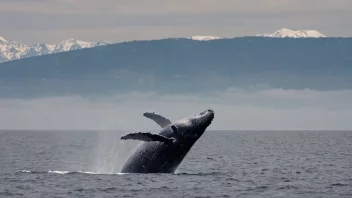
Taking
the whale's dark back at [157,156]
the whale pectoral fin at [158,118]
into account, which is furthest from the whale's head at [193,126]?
the whale pectoral fin at [158,118]

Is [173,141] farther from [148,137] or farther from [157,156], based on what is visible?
[148,137]

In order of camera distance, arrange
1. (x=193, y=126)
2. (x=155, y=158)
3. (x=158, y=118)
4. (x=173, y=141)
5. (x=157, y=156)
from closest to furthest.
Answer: (x=173, y=141) < (x=193, y=126) < (x=157, y=156) < (x=155, y=158) < (x=158, y=118)

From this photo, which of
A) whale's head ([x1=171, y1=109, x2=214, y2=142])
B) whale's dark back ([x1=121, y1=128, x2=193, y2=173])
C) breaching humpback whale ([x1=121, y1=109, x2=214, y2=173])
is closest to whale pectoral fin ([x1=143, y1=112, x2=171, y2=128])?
breaching humpback whale ([x1=121, y1=109, x2=214, y2=173])

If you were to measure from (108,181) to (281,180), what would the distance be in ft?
29.6

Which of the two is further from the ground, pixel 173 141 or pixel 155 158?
pixel 173 141

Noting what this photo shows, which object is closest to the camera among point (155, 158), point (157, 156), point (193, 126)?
point (193, 126)

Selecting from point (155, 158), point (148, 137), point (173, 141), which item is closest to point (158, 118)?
point (173, 141)

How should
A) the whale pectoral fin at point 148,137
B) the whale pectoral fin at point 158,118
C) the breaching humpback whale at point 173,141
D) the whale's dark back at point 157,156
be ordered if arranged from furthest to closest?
the whale pectoral fin at point 158,118
the whale's dark back at point 157,156
the breaching humpback whale at point 173,141
the whale pectoral fin at point 148,137

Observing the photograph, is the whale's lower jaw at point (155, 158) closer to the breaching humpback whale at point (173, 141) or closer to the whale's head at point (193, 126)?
the breaching humpback whale at point (173, 141)

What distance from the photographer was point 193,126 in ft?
99.1

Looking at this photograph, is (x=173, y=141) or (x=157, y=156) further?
(x=157, y=156)

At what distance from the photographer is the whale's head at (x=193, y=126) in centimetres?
3006

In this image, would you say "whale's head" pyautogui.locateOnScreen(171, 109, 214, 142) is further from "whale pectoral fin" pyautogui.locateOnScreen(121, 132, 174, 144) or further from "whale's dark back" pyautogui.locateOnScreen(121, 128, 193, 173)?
"whale pectoral fin" pyautogui.locateOnScreen(121, 132, 174, 144)

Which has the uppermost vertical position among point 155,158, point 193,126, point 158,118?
point 158,118
